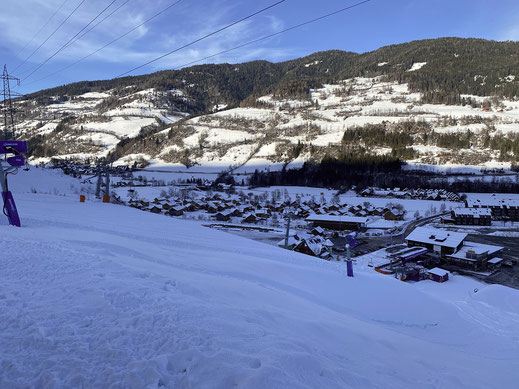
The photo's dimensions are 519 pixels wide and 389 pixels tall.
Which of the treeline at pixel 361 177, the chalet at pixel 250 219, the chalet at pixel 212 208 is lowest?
the chalet at pixel 250 219

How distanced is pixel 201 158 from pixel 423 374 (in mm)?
110084

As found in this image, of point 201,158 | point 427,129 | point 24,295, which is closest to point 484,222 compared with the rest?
point 24,295

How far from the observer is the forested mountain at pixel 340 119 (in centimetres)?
9894

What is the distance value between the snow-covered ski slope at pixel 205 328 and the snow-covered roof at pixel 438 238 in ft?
82.4

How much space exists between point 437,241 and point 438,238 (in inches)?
18.9

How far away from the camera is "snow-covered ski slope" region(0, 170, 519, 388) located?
237cm

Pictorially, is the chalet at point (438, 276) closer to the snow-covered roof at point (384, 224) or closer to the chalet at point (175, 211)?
the snow-covered roof at point (384, 224)

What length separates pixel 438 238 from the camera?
96.3 ft

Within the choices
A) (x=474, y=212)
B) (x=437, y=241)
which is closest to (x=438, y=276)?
(x=437, y=241)

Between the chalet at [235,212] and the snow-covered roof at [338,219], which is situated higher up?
the chalet at [235,212]

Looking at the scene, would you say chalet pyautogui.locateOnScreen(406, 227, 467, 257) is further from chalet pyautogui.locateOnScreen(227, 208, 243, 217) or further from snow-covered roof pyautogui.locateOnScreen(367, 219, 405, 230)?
chalet pyautogui.locateOnScreen(227, 208, 243, 217)

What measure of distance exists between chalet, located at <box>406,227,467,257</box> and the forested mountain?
219 ft

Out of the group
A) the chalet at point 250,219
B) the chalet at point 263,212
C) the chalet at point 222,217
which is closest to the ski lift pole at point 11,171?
the chalet at point 250,219

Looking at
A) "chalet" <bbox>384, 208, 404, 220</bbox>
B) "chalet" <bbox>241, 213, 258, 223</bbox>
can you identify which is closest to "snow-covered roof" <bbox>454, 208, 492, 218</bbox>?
"chalet" <bbox>384, 208, 404, 220</bbox>
